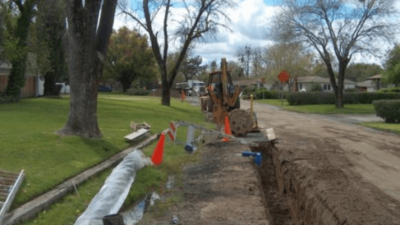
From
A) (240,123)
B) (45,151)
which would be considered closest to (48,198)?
(45,151)

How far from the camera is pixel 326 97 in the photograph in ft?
144

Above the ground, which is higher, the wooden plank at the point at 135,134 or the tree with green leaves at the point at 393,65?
the tree with green leaves at the point at 393,65

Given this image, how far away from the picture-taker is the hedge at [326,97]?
4291 centimetres

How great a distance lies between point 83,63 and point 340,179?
7.42 metres

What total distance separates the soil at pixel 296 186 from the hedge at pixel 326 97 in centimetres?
2826

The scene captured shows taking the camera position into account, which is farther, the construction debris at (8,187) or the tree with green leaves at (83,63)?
the tree with green leaves at (83,63)

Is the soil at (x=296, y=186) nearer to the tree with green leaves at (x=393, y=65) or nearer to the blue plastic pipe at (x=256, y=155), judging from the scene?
the blue plastic pipe at (x=256, y=155)

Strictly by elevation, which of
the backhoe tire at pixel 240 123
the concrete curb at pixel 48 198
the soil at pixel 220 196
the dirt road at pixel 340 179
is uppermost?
the backhoe tire at pixel 240 123

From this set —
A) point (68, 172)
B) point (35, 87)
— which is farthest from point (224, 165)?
point (35, 87)

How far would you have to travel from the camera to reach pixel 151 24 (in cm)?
3145

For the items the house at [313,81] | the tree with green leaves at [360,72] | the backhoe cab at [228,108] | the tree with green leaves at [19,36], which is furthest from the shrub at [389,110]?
the tree with green leaves at [360,72]

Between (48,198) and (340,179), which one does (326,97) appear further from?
(48,198)

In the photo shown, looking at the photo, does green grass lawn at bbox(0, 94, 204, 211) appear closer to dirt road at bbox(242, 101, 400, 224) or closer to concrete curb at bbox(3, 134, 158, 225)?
concrete curb at bbox(3, 134, 158, 225)

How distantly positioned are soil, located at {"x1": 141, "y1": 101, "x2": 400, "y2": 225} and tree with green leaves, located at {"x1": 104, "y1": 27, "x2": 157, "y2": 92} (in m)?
53.5
